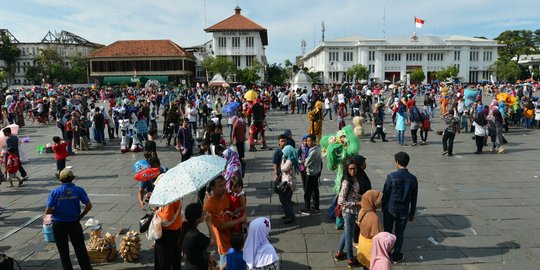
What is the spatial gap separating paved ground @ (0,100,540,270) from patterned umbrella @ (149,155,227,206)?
1.67 meters

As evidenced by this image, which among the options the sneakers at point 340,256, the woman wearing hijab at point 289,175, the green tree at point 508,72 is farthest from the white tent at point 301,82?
the green tree at point 508,72

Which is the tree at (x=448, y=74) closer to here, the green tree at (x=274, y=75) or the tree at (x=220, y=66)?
the green tree at (x=274, y=75)

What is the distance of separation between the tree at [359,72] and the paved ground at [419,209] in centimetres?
6458

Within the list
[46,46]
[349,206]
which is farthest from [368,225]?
[46,46]

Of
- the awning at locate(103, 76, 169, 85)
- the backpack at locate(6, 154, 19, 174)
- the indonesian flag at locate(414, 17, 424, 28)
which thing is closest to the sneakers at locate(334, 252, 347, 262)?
the backpack at locate(6, 154, 19, 174)

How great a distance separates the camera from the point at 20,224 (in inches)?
287

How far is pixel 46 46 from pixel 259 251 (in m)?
116

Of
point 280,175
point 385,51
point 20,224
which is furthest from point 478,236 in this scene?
point 385,51

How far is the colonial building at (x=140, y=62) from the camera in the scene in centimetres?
6375

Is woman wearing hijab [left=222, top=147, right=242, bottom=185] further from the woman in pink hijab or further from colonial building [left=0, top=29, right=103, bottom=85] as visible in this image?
colonial building [left=0, top=29, right=103, bottom=85]

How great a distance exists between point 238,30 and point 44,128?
4674cm

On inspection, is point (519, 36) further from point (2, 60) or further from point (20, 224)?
point (2, 60)

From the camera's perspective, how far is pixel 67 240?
205 inches

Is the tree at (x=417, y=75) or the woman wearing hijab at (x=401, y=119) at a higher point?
the tree at (x=417, y=75)
